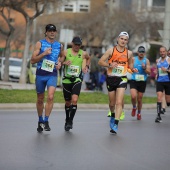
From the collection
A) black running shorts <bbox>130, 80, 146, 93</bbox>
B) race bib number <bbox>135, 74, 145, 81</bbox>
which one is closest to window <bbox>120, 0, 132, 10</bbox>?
black running shorts <bbox>130, 80, 146, 93</bbox>

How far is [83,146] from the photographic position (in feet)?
36.5

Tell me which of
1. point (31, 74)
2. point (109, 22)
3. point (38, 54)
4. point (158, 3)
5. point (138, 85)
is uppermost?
point (158, 3)

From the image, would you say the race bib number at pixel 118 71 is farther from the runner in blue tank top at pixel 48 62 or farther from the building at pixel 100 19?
the building at pixel 100 19

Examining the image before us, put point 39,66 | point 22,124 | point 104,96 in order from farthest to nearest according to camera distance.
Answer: point 104,96 < point 22,124 < point 39,66

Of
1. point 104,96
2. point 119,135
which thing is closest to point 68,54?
point 119,135

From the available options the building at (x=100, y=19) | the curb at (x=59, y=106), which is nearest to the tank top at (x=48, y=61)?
the curb at (x=59, y=106)

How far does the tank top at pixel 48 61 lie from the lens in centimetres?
1273

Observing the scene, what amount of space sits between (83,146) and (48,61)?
2.24m

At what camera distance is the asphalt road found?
9.25m

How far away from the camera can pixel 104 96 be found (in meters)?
24.5

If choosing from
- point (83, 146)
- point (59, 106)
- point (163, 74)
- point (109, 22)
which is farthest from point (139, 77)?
point (109, 22)

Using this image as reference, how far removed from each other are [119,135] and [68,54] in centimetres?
189

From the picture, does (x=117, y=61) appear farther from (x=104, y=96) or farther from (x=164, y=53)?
(x=104, y=96)

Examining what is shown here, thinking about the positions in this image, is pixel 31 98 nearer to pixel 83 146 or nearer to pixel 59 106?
pixel 59 106
